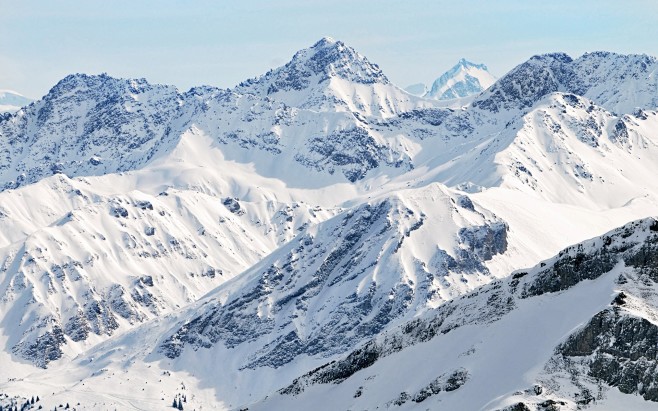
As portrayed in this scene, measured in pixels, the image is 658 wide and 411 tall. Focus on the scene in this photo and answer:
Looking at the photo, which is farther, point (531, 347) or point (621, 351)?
point (531, 347)

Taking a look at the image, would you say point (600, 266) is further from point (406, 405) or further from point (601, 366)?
point (406, 405)

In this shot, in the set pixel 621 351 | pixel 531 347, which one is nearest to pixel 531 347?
pixel 531 347

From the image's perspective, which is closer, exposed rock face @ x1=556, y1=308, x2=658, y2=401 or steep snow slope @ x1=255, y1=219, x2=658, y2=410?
exposed rock face @ x1=556, y1=308, x2=658, y2=401

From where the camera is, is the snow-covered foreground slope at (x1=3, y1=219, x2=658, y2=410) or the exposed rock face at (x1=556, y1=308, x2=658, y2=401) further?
the snow-covered foreground slope at (x1=3, y1=219, x2=658, y2=410)

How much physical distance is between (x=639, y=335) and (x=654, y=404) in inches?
313

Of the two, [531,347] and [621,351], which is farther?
[531,347]

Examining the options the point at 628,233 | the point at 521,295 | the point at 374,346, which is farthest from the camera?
the point at 374,346

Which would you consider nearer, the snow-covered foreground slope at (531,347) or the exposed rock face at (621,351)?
the exposed rock face at (621,351)

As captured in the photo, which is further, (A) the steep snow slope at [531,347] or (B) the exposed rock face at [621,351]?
(A) the steep snow slope at [531,347]

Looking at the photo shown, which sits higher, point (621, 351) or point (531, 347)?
point (531, 347)

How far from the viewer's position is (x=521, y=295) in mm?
149875

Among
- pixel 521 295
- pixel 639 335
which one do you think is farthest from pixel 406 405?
pixel 639 335

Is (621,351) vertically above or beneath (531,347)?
beneath

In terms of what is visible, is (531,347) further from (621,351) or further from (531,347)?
(621,351)
